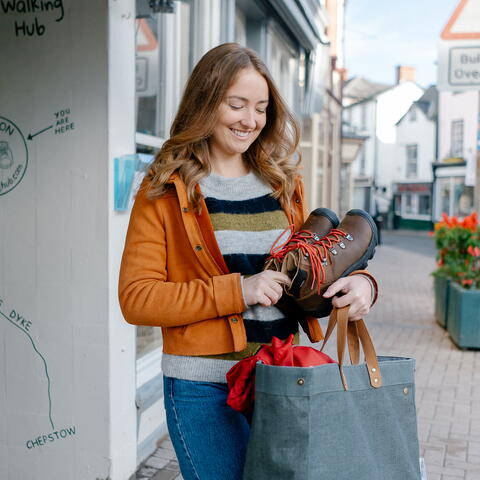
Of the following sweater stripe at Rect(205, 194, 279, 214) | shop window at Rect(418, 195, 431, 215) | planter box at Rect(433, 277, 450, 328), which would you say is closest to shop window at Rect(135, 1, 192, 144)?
sweater stripe at Rect(205, 194, 279, 214)

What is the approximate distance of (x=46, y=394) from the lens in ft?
9.91

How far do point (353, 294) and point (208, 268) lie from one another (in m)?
0.39

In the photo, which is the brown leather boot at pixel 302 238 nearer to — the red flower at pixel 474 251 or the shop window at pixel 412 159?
the red flower at pixel 474 251

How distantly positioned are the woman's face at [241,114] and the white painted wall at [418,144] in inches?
1460

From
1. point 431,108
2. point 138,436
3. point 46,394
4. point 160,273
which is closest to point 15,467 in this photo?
point 46,394

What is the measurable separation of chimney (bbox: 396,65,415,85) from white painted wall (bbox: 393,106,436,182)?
622 cm

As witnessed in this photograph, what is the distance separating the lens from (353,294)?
66.4 inches

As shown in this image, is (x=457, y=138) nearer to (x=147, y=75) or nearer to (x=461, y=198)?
(x=461, y=198)

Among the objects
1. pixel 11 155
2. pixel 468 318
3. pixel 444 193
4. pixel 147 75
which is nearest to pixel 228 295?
pixel 11 155

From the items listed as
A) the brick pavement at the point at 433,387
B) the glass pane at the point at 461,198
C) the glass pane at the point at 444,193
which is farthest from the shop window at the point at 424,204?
the brick pavement at the point at 433,387

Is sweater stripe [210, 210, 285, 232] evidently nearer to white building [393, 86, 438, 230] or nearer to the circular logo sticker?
the circular logo sticker

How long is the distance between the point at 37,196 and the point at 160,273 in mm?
1411

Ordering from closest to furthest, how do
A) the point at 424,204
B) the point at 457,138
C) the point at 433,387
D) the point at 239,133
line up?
the point at 239,133, the point at 433,387, the point at 457,138, the point at 424,204

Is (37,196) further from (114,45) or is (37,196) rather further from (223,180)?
(223,180)
